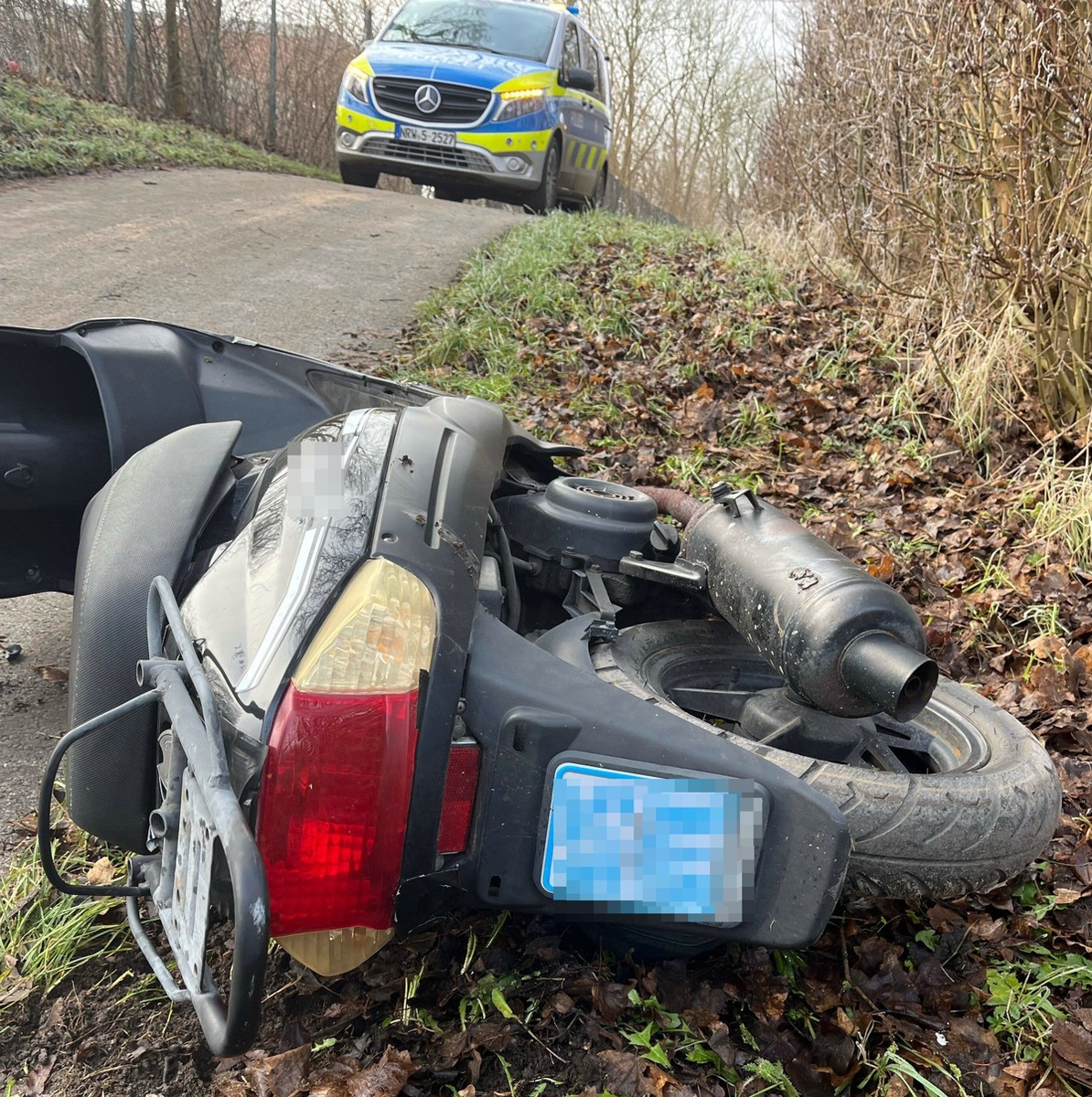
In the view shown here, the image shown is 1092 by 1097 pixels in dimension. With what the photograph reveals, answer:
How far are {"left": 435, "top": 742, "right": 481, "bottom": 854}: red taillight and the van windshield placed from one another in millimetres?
10194

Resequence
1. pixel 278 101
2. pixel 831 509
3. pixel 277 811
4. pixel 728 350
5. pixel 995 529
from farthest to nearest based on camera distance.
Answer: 1. pixel 278 101
2. pixel 728 350
3. pixel 831 509
4. pixel 995 529
5. pixel 277 811

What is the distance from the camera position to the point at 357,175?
11297 millimetres

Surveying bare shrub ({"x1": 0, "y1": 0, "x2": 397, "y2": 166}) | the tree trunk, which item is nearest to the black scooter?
bare shrub ({"x1": 0, "y1": 0, "x2": 397, "y2": 166})

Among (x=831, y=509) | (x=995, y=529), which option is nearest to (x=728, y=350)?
(x=831, y=509)

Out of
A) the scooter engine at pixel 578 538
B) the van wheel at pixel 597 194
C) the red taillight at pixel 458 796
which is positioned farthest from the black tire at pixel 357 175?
the red taillight at pixel 458 796

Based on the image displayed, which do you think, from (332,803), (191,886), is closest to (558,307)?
(332,803)

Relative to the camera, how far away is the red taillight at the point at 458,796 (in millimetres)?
1591

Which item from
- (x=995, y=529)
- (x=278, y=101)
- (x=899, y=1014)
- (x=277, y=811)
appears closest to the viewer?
(x=277, y=811)

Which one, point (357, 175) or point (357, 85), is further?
point (357, 175)

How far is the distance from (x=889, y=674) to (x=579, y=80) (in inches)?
396

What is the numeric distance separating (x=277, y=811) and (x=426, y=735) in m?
0.25

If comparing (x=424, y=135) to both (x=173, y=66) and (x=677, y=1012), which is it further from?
(x=677, y=1012)

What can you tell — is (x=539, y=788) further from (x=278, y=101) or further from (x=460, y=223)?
(x=278, y=101)

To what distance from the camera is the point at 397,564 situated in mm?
1681
